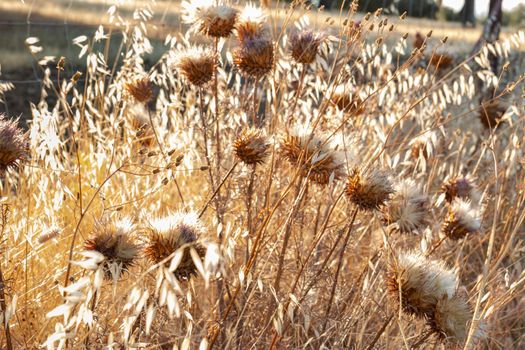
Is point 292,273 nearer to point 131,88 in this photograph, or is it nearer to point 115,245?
point 131,88

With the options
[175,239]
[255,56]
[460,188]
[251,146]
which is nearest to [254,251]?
[175,239]

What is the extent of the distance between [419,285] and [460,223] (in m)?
0.50

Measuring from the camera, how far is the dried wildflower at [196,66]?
2059mm

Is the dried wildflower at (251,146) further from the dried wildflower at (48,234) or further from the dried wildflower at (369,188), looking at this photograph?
the dried wildflower at (48,234)

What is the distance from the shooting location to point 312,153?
5.85 ft

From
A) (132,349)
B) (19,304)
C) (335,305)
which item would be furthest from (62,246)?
(132,349)

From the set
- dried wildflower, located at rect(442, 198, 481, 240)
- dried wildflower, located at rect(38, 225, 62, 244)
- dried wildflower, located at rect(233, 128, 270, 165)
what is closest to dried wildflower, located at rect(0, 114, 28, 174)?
dried wildflower, located at rect(38, 225, 62, 244)

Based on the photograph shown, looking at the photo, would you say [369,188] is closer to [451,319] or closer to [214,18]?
[451,319]

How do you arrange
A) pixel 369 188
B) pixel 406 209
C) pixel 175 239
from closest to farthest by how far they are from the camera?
pixel 175 239 → pixel 369 188 → pixel 406 209

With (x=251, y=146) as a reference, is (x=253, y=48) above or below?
above

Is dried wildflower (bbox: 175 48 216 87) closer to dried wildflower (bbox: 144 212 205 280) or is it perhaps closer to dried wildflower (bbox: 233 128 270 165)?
dried wildflower (bbox: 233 128 270 165)

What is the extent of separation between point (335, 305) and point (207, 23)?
0.89 metres

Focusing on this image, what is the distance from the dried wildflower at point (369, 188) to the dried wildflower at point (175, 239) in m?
0.45

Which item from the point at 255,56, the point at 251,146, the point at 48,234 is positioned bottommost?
the point at 48,234
